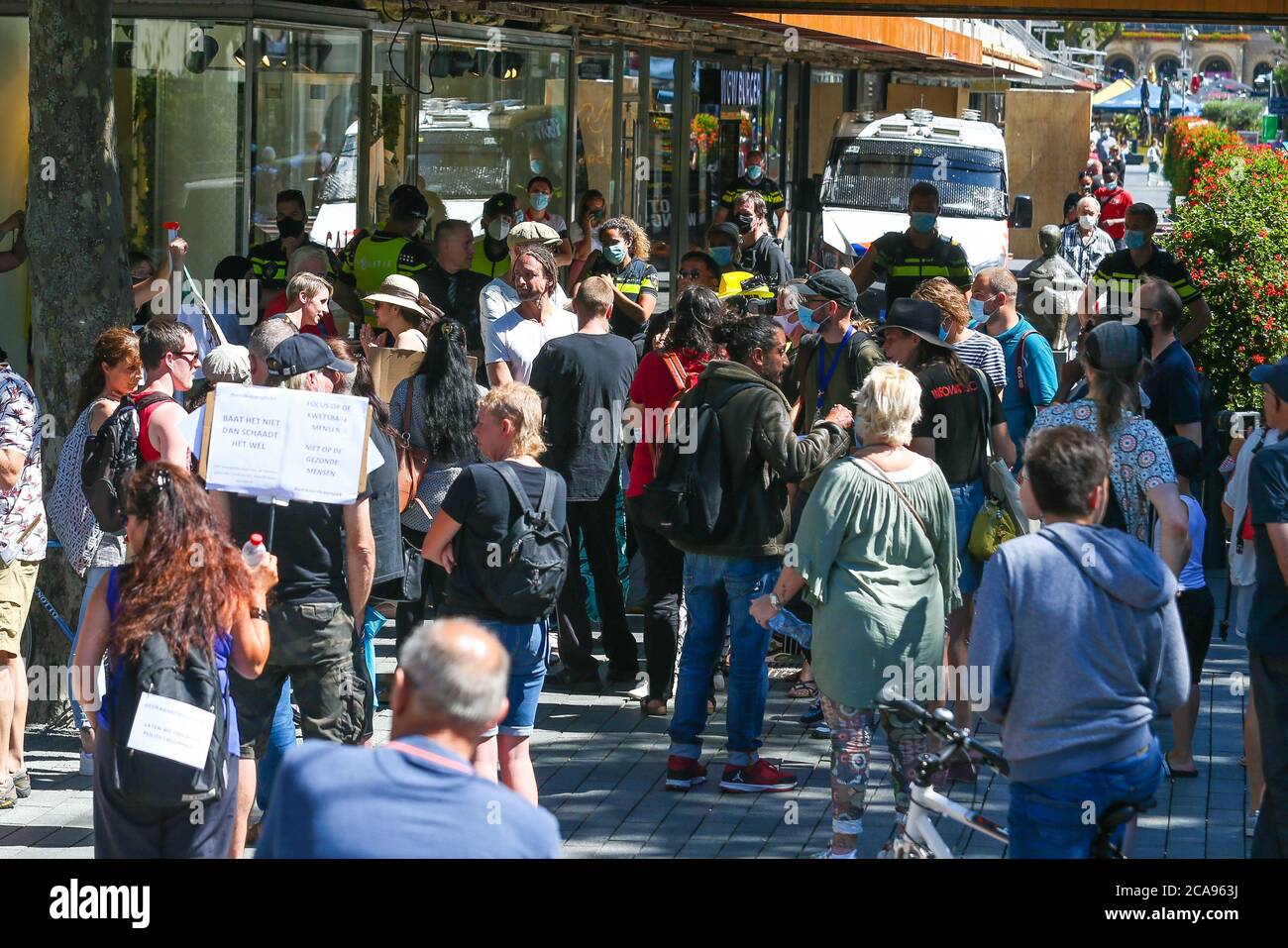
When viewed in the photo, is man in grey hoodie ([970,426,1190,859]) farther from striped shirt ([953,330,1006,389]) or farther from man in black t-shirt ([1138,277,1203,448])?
striped shirt ([953,330,1006,389])

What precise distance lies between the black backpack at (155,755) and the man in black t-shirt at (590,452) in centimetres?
376

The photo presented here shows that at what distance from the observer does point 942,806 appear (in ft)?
14.4

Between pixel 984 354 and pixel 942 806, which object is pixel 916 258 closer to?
pixel 984 354

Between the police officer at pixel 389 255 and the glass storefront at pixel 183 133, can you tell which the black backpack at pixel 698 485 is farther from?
the glass storefront at pixel 183 133

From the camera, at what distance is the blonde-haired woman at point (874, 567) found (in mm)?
5605

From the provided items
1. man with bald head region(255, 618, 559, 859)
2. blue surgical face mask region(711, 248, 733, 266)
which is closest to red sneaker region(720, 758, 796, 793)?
man with bald head region(255, 618, 559, 859)

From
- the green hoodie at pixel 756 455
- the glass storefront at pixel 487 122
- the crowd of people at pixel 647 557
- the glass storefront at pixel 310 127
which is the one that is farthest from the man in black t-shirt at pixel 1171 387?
the glass storefront at pixel 487 122

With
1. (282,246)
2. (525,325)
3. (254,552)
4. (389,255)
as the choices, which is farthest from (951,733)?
(282,246)

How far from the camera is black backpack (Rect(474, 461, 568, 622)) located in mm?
5781

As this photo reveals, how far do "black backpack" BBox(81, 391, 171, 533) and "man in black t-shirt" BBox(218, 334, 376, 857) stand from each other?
835 millimetres

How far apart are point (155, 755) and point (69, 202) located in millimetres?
3944

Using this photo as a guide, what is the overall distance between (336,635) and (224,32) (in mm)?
8417

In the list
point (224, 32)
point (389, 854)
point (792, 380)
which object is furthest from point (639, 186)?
point (389, 854)
